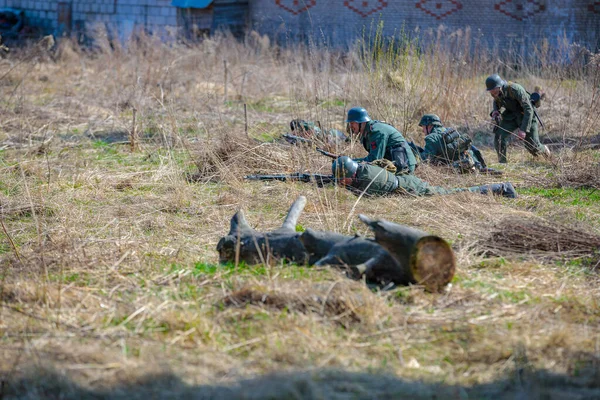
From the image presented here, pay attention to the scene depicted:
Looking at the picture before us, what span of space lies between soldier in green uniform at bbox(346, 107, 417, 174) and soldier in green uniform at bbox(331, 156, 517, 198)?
32 centimetres

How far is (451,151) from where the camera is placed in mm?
8406

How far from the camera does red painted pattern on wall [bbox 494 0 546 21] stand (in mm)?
19234

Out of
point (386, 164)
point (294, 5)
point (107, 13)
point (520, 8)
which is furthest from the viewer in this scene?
point (107, 13)

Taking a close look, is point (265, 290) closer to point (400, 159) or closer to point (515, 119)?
point (400, 159)

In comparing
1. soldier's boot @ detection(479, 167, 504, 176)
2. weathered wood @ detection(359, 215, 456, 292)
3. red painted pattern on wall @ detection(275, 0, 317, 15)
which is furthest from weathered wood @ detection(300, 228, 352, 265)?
red painted pattern on wall @ detection(275, 0, 317, 15)

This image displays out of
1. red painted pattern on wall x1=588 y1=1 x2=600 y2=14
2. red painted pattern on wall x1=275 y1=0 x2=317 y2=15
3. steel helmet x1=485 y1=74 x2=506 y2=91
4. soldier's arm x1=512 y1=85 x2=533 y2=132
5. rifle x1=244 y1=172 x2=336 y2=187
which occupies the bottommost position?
rifle x1=244 y1=172 x2=336 y2=187

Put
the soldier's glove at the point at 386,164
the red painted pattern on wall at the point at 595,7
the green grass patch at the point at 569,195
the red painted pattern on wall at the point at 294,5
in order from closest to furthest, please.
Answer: the green grass patch at the point at 569,195 → the soldier's glove at the point at 386,164 → the red painted pattern on wall at the point at 595,7 → the red painted pattern on wall at the point at 294,5

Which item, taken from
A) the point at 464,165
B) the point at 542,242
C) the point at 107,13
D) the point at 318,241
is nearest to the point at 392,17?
the point at 107,13

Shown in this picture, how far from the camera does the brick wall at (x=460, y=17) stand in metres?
18.8

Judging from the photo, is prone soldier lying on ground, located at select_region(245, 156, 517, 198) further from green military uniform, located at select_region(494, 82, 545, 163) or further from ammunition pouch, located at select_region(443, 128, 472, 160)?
green military uniform, located at select_region(494, 82, 545, 163)

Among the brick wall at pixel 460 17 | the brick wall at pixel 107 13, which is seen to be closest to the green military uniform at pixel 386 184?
the brick wall at pixel 460 17

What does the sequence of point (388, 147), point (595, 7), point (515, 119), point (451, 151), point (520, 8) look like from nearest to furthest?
point (388, 147)
point (451, 151)
point (515, 119)
point (595, 7)
point (520, 8)

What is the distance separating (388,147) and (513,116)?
2.64 metres

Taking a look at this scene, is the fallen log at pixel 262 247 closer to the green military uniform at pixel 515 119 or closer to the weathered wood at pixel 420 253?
the weathered wood at pixel 420 253
